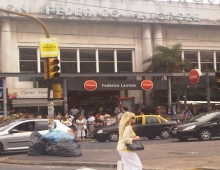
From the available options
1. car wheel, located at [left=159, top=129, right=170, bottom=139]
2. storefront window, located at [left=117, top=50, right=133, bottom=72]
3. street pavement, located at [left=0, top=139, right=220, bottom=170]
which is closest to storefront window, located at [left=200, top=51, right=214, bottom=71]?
storefront window, located at [left=117, top=50, right=133, bottom=72]

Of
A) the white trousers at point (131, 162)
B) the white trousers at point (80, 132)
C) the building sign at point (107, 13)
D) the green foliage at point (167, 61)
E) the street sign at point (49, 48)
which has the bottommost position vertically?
the white trousers at point (80, 132)

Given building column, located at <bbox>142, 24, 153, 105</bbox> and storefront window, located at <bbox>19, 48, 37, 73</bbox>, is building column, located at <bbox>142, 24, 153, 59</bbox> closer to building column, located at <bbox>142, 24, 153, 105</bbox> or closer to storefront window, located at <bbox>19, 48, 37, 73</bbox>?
building column, located at <bbox>142, 24, 153, 105</bbox>

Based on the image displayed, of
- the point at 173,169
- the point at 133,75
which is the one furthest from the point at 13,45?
the point at 173,169

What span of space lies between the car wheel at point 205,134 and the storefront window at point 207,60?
2125cm

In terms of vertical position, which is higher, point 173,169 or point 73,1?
point 73,1

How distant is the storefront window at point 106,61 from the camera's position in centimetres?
3953

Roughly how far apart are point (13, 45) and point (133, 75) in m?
9.52

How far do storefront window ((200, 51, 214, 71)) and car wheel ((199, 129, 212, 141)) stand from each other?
2125 cm

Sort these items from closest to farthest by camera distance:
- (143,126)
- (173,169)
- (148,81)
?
1. (173,169)
2. (143,126)
3. (148,81)

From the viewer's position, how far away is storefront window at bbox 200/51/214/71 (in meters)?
42.7

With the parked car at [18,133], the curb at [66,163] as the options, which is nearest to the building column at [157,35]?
the parked car at [18,133]

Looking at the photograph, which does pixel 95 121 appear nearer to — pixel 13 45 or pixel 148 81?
pixel 148 81

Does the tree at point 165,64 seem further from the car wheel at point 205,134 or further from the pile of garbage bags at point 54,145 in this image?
the pile of garbage bags at point 54,145

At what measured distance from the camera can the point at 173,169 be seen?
12.4m
